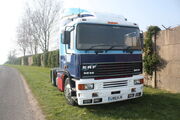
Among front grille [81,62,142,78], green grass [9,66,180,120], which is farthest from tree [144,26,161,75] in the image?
front grille [81,62,142,78]

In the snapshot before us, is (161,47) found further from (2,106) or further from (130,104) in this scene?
(2,106)

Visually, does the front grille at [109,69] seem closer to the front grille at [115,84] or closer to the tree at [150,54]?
the front grille at [115,84]

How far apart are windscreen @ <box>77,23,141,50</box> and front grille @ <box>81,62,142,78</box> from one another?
53 cm

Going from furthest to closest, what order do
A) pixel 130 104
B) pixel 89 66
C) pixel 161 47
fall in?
pixel 161 47, pixel 130 104, pixel 89 66

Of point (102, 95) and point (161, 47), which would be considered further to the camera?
point (161, 47)

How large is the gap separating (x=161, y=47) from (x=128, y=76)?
356cm

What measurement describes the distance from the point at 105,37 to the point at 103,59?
2.37ft

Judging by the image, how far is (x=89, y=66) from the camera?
5359 mm

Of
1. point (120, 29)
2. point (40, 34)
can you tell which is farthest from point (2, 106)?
point (40, 34)

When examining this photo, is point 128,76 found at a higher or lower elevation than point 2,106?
higher

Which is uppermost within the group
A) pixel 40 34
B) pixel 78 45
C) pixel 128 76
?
pixel 40 34

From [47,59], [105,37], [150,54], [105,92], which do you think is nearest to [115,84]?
[105,92]

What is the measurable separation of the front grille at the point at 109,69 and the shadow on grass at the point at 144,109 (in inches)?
44.4

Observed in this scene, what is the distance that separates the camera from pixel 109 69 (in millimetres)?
5547
